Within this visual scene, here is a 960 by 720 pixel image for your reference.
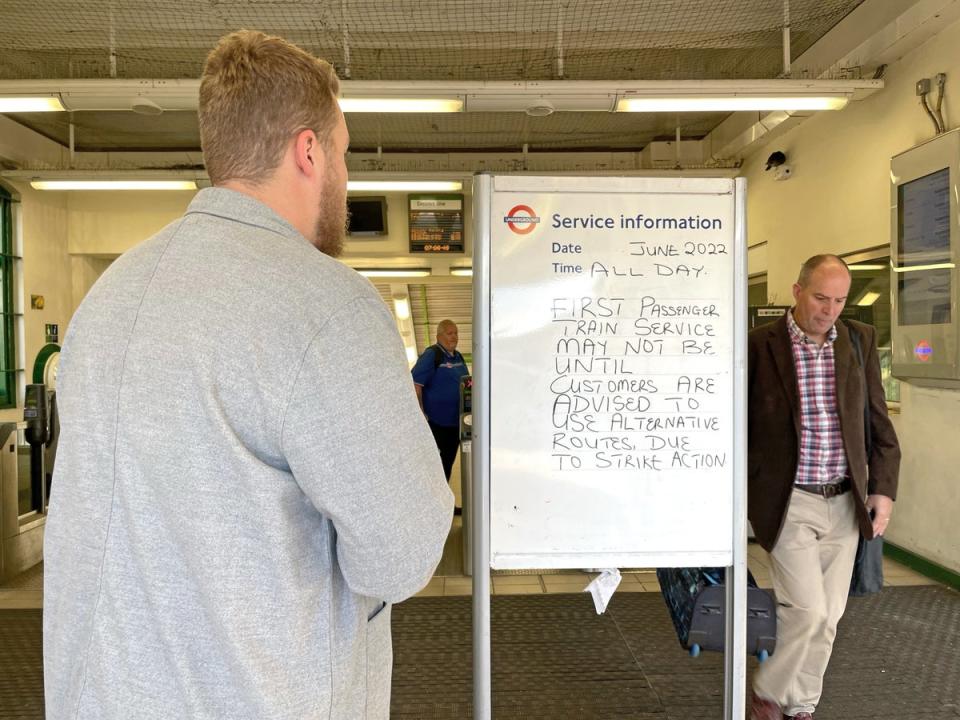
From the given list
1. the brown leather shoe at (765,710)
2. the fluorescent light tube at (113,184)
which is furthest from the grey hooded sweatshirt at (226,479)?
the fluorescent light tube at (113,184)

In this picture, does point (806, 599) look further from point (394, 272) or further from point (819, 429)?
point (394, 272)

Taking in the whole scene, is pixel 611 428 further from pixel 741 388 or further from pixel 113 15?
pixel 113 15

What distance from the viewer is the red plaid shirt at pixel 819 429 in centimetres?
255

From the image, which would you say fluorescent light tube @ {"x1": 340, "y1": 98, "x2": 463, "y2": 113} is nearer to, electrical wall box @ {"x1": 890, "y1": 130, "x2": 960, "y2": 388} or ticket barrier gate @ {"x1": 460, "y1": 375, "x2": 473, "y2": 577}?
ticket barrier gate @ {"x1": 460, "y1": 375, "x2": 473, "y2": 577}

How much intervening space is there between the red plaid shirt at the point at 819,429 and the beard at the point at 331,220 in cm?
204

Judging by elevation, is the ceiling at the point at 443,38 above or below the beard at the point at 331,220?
above

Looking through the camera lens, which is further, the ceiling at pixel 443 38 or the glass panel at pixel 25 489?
the ceiling at pixel 443 38

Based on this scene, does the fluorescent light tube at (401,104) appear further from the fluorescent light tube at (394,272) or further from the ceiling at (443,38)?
the fluorescent light tube at (394,272)

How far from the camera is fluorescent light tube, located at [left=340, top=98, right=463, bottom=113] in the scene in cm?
494

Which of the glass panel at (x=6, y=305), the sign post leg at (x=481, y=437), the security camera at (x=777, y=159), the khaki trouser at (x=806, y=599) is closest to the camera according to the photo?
the sign post leg at (x=481, y=437)

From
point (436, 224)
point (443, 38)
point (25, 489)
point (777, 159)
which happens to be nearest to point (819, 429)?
point (443, 38)

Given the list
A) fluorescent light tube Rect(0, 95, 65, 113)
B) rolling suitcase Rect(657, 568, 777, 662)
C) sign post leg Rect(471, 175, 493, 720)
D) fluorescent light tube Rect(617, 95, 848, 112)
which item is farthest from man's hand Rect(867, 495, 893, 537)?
Result: fluorescent light tube Rect(0, 95, 65, 113)

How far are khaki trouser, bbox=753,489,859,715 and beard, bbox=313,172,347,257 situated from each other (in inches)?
82.9

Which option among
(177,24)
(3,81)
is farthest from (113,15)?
(3,81)
